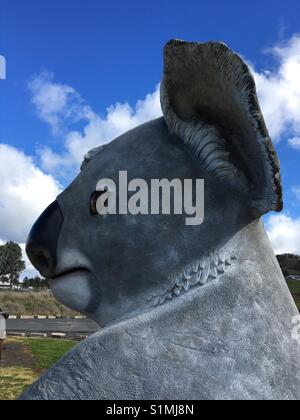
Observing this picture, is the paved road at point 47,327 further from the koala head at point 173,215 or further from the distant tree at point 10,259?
the distant tree at point 10,259

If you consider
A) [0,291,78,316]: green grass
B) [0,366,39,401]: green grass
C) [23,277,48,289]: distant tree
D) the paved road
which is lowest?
[0,366,39,401]: green grass

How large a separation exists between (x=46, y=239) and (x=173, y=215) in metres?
0.69

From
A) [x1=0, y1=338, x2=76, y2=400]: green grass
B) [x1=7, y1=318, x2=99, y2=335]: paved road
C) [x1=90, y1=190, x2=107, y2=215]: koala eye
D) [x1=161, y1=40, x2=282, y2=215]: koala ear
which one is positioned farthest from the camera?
[x1=7, y1=318, x2=99, y2=335]: paved road

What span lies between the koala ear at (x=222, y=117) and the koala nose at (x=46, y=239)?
76cm

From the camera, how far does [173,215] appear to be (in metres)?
2.18

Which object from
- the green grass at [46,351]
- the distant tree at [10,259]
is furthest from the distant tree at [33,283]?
the green grass at [46,351]

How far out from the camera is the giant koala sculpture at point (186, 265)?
189cm

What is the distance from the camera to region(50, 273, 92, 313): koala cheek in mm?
2379

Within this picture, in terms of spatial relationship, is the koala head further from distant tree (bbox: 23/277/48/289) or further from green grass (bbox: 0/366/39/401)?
distant tree (bbox: 23/277/48/289)

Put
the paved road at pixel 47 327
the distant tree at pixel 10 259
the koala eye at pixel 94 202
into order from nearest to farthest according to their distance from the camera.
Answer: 1. the koala eye at pixel 94 202
2. the paved road at pixel 47 327
3. the distant tree at pixel 10 259

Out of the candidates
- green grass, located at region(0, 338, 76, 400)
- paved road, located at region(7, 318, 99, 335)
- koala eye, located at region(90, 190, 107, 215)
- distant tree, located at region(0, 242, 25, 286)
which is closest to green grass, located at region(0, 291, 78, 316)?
paved road, located at region(7, 318, 99, 335)

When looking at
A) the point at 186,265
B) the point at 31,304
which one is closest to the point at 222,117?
the point at 186,265
